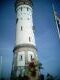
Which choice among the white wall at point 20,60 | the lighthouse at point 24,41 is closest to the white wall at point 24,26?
the lighthouse at point 24,41

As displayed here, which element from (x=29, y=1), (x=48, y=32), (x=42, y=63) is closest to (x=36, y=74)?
(x=42, y=63)

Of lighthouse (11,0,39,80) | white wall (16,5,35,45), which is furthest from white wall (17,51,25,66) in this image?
white wall (16,5,35,45)

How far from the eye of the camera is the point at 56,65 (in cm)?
788

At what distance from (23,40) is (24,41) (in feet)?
0.28

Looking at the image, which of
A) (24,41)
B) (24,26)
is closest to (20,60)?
(24,41)

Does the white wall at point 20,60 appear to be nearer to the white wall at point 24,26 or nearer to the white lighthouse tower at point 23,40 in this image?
the white lighthouse tower at point 23,40

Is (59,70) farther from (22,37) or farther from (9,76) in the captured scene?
(22,37)

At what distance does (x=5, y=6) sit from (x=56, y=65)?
2.87 metres

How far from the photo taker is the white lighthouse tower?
9.33 metres

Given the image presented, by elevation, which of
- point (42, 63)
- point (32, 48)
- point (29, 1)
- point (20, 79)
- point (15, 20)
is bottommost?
point (20, 79)

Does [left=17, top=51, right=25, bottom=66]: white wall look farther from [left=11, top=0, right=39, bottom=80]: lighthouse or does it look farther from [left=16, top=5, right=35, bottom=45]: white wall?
[left=16, top=5, right=35, bottom=45]: white wall

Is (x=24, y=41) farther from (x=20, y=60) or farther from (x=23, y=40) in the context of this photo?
(x=20, y=60)

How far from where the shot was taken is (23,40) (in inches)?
390

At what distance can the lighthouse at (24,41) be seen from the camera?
9219 mm
